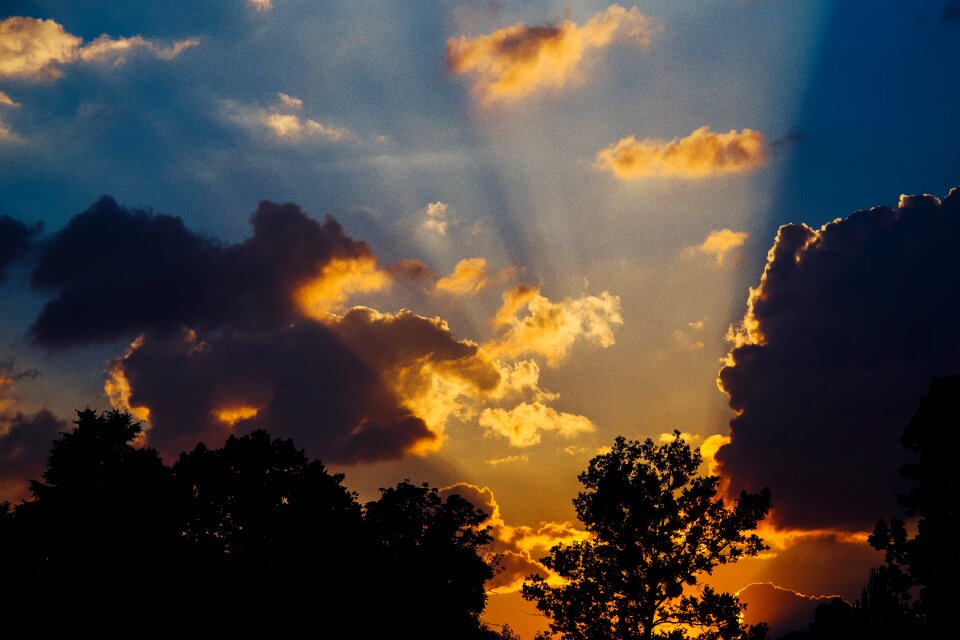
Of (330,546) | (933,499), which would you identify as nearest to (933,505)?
(933,499)

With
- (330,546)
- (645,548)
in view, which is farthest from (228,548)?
(645,548)

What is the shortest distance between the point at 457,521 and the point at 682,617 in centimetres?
3797

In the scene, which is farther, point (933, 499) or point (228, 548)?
point (228, 548)

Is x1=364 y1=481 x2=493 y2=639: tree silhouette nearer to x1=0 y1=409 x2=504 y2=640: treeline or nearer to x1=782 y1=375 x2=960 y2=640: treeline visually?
x1=0 y1=409 x2=504 y2=640: treeline

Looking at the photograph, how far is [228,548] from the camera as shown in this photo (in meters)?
72.1

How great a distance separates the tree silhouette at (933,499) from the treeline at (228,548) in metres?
47.6

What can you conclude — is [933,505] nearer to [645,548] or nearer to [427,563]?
[645,548]

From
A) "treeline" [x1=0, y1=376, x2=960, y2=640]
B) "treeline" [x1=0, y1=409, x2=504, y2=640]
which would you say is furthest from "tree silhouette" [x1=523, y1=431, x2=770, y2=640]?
"treeline" [x1=0, y1=409, x2=504, y2=640]

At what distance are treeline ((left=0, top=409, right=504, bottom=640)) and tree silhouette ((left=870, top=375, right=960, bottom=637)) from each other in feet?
156

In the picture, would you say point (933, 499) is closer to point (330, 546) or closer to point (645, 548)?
point (645, 548)

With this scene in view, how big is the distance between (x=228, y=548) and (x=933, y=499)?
194ft

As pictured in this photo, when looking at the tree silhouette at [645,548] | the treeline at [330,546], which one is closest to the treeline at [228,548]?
the treeline at [330,546]

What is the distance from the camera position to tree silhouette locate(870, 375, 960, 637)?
34.8 m

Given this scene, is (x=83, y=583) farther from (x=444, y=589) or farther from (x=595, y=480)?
(x=595, y=480)
